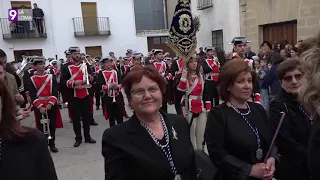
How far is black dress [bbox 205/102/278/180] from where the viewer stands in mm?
2430

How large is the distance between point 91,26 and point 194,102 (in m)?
18.1

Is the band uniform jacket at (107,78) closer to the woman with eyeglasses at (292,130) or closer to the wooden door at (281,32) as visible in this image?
the woman with eyeglasses at (292,130)

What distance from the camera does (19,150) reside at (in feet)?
5.56

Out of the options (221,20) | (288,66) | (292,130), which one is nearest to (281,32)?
(221,20)

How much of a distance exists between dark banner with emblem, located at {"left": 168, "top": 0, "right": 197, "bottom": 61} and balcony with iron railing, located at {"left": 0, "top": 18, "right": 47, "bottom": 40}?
17122mm

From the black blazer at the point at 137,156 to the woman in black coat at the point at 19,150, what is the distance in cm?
39

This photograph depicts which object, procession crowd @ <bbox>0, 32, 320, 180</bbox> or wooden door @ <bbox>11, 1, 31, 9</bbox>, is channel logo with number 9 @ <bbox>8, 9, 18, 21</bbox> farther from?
procession crowd @ <bbox>0, 32, 320, 180</bbox>

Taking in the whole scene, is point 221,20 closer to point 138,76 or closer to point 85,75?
point 85,75

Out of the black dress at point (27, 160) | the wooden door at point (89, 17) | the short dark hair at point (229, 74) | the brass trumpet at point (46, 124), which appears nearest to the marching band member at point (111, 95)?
the brass trumpet at point (46, 124)

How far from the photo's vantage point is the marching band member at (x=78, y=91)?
6.41 m

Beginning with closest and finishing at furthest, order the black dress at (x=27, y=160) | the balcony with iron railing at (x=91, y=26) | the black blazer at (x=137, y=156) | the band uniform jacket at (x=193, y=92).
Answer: the black dress at (x=27, y=160) → the black blazer at (x=137, y=156) → the band uniform jacket at (x=193, y=92) → the balcony with iron railing at (x=91, y=26)

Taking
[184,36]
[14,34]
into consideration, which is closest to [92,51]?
[14,34]

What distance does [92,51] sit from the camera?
22.0m

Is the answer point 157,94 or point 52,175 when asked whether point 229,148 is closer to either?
point 157,94
